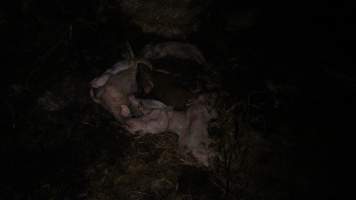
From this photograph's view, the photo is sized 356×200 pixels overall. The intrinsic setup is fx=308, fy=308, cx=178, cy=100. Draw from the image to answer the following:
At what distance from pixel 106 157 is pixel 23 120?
3.13 ft

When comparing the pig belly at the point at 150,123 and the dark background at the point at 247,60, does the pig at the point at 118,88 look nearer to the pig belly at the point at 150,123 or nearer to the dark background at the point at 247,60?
the pig belly at the point at 150,123

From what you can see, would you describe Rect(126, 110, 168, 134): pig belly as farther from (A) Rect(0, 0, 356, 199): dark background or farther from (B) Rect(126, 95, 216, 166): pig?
(A) Rect(0, 0, 356, 199): dark background

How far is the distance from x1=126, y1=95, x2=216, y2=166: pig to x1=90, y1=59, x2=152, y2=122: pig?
14 centimetres

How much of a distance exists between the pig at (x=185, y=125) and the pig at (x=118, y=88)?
0.14 metres

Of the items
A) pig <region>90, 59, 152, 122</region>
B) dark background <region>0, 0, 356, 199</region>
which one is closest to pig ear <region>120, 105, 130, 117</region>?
pig <region>90, 59, 152, 122</region>

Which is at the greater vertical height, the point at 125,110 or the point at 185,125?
the point at 125,110

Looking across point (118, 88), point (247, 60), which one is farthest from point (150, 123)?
point (247, 60)

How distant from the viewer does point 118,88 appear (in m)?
Result: 3.06

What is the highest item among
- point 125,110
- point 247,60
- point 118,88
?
point 247,60

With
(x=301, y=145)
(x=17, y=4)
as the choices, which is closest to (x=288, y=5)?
(x=301, y=145)

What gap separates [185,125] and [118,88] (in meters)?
0.76

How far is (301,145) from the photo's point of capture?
2.60 metres

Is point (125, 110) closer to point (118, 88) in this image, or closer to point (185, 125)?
point (118, 88)

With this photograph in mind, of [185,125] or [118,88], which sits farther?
[118,88]
